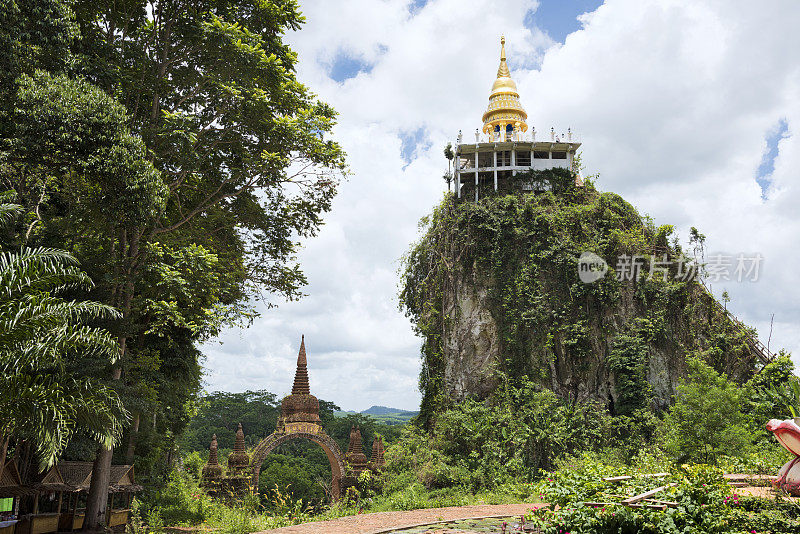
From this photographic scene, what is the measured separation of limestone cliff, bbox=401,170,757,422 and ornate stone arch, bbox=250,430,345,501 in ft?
13.5

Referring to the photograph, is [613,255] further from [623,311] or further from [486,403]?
[486,403]

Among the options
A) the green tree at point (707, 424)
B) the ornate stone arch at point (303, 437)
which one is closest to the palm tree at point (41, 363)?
the ornate stone arch at point (303, 437)

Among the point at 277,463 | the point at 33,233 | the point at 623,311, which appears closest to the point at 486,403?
the point at 623,311

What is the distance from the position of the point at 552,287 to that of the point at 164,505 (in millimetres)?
15586

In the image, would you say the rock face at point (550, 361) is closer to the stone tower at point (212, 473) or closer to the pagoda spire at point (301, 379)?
the pagoda spire at point (301, 379)

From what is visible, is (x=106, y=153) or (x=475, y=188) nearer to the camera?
(x=106, y=153)

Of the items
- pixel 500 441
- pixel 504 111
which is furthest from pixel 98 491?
pixel 504 111

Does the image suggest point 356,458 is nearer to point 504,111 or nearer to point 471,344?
point 471,344

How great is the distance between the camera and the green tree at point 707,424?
1463 centimetres

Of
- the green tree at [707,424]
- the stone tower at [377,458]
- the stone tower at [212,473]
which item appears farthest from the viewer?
the stone tower at [377,458]

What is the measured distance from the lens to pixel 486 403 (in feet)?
68.6

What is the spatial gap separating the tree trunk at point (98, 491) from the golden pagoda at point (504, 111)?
21.6m

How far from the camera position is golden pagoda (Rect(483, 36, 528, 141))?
27.5 metres

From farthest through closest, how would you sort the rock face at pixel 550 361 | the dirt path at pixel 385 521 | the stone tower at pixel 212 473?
the rock face at pixel 550 361
the stone tower at pixel 212 473
the dirt path at pixel 385 521
